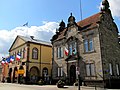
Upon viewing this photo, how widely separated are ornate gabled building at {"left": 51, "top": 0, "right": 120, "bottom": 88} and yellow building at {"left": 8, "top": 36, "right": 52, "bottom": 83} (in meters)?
8.79

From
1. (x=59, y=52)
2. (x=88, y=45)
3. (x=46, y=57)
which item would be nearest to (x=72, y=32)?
(x=88, y=45)

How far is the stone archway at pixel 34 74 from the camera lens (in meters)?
42.4

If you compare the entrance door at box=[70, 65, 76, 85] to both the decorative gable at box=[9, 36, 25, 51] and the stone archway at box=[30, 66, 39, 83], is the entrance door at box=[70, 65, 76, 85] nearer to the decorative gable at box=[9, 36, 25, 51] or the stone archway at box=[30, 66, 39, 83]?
the stone archway at box=[30, 66, 39, 83]

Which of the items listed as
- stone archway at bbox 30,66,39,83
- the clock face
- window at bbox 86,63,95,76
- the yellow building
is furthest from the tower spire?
stone archway at bbox 30,66,39,83

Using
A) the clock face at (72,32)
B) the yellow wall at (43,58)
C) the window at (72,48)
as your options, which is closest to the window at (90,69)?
the window at (72,48)

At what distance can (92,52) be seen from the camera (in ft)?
92.5

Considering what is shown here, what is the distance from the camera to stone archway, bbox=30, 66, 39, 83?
4244 centimetres

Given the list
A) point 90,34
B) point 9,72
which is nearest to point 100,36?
point 90,34

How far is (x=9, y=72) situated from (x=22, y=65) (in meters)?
10.3

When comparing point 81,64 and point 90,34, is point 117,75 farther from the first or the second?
point 90,34

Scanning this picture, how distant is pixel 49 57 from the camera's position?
4650cm

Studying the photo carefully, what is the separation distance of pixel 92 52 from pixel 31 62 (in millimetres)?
18971

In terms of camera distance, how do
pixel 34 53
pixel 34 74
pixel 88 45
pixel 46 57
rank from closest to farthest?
1. pixel 88 45
2. pixel 34 74
3. pixel 34 53
4. pixel 46 57

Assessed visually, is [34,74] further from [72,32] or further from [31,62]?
[72,32]
